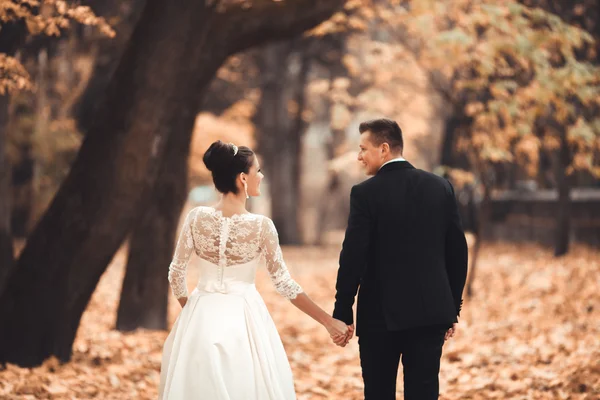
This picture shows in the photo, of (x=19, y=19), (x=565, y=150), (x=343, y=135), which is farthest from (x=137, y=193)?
(x=343, y=135)

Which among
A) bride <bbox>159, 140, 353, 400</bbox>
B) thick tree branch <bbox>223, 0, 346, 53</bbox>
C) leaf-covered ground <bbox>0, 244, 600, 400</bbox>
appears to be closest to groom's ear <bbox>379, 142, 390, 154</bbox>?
bride <bbox>159, 140, 353, 400</bbox>

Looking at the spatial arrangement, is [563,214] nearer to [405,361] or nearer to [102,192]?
[102,192]

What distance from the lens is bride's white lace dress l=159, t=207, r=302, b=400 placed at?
16.1 feet

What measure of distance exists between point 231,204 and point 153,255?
6225 mm

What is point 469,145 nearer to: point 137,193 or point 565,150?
point 565,150

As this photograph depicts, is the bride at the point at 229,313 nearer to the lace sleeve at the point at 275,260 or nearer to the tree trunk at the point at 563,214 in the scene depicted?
the lace sleeve at the point at 275,260

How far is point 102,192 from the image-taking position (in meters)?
8.11

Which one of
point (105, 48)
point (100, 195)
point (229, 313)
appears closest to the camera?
point (229, 313)

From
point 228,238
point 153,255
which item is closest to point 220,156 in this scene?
point 228,238

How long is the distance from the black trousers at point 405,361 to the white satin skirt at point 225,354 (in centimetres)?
55

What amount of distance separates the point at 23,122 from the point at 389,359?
68.0 feet

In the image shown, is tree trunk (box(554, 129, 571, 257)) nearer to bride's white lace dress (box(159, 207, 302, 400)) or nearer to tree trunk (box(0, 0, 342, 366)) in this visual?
tree trunk (box(0, 0, 342, 366))

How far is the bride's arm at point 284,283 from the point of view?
198 inches

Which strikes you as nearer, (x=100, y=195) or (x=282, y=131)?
(x=100, y=195)
